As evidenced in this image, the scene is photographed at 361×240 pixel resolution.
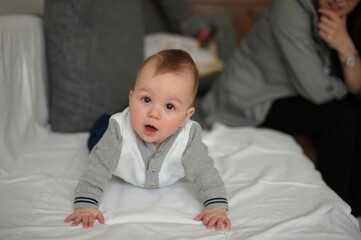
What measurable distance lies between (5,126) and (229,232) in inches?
26.9

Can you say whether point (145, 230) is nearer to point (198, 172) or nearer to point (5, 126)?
point (198, 172)

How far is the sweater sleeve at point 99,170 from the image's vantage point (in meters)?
0.89

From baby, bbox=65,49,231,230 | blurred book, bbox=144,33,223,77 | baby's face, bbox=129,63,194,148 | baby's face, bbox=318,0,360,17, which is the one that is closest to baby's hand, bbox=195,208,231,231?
baby, bbox=65,49,231,230

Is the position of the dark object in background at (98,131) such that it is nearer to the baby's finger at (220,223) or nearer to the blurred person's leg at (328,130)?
the baby's finger at (220,223)

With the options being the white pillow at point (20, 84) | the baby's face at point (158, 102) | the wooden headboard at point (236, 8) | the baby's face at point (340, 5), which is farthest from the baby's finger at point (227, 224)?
the wooden headboard at point (236, 8)

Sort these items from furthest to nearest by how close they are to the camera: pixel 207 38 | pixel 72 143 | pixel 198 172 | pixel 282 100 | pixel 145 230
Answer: pixel 207 38 < pixel 282 100 < pixel 72 143 < pixel 198 172 < pixel 145 230

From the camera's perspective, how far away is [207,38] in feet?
6.49

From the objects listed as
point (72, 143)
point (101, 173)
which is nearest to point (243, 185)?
point (101, 173)

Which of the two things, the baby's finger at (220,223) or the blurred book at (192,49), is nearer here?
the baby's finger at (220,223)

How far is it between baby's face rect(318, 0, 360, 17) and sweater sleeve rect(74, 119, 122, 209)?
841mm

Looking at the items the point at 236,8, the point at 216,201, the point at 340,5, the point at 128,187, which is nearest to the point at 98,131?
the point at 128,187

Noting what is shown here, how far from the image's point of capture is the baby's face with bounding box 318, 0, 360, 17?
4.19ft

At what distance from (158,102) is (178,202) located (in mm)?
262

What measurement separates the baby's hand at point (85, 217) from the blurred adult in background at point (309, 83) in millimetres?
749
